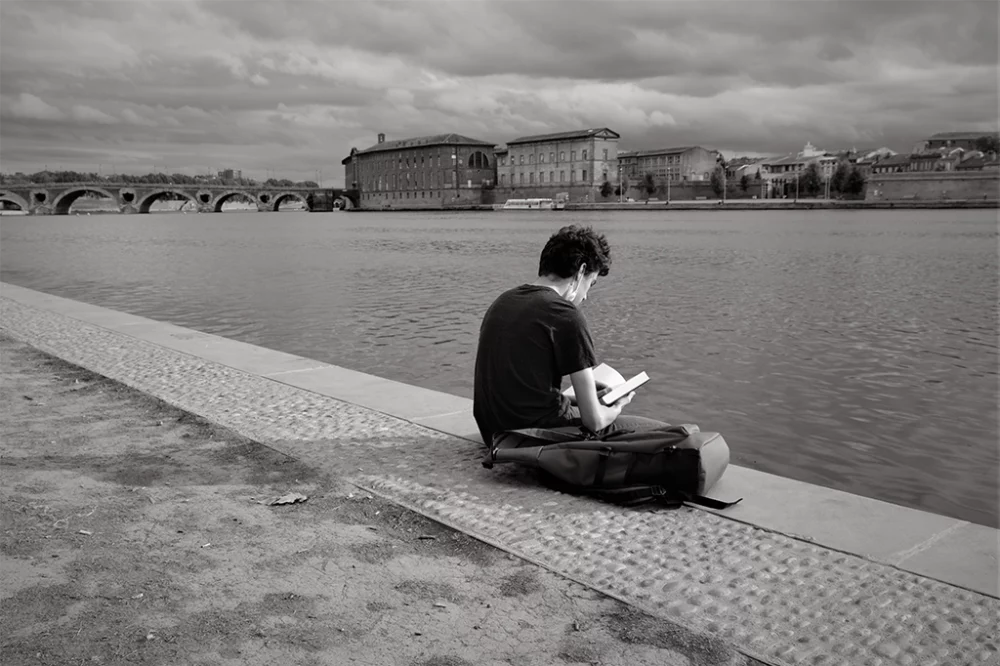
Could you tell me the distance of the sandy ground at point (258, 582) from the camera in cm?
240

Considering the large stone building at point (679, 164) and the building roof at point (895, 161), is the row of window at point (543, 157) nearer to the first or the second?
the large stone building at point (679, 164)

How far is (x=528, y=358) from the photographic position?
3889 millimetres

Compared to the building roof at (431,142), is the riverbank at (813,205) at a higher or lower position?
lower

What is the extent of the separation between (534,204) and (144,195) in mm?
48199

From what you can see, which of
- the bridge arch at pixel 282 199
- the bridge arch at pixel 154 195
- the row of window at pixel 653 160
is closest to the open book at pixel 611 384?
the bridge arch at pixel 154 195

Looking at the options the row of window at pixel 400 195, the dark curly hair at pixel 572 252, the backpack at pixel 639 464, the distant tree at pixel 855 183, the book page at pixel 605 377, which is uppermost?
the row of window at pixel 400 195

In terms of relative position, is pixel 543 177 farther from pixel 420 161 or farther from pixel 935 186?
pixel 935 186

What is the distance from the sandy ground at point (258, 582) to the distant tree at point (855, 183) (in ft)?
326

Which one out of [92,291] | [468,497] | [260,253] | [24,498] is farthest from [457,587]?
[260,253]

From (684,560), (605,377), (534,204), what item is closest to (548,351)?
(605,377)

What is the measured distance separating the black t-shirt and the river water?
2.58 m

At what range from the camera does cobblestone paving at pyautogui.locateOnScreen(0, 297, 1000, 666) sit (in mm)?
2504

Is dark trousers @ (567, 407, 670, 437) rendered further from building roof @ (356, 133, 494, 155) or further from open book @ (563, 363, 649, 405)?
building roof @ (356, 133, 494, 155)

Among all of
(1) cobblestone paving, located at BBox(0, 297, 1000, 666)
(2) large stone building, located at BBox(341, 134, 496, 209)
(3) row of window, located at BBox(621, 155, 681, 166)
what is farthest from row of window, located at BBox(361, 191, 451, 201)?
(1) cobblestone paving, located at BBox(0, 297, 1000, 666)
